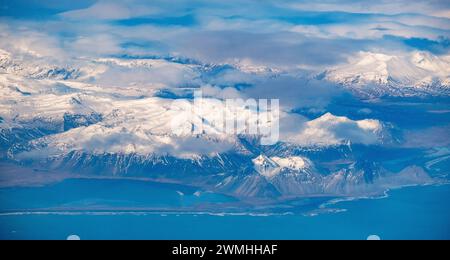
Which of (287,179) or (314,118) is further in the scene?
(314,118)

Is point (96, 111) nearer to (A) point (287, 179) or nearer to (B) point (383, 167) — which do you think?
(A) point (287, 179)

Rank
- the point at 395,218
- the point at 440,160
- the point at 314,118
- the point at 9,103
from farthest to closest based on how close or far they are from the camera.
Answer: the point at 9,103
the point at 314,118
the point at 440,160
the point at 395,218

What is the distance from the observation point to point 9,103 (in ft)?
360

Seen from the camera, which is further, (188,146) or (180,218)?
(188,146)

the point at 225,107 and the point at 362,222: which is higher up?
the point at 225,107

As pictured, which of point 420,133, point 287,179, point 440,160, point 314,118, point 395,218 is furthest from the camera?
point 314,118

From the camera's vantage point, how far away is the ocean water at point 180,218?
36.3m

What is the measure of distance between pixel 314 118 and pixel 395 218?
55937 mm

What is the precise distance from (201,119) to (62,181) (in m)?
29.8

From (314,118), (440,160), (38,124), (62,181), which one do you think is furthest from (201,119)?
(440,160)

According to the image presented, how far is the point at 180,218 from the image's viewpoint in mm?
47250

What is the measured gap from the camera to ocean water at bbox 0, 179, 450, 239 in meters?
36.3
